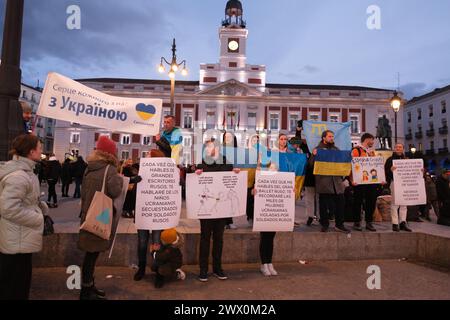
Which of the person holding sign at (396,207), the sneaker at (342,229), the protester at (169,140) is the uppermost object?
the protester at (169,140)

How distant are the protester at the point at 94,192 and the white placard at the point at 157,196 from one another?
676mm

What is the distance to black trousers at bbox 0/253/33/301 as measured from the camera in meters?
2.93

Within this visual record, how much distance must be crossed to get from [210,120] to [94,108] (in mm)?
53296

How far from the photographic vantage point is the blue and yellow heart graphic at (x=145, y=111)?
203 inches

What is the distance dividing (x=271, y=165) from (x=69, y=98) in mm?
3213

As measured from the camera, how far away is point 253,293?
4.03m

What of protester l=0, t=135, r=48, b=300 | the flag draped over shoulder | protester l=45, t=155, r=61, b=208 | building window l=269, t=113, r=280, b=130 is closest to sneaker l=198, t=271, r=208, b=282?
protester l=0, t=135, r=48, b=300

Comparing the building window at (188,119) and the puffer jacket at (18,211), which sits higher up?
the building window at (188,119)

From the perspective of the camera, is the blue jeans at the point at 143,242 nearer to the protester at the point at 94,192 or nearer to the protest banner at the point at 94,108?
the protester at the point at 94,192

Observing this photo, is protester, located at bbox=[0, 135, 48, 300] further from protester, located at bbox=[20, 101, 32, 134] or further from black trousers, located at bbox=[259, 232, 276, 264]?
black trousers, located at bbox=[259, 232, 276, 264]

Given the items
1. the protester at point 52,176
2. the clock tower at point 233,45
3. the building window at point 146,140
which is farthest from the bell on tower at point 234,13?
the protester at point 52,176

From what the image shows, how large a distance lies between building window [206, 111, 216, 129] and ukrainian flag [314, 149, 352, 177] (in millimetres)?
51688

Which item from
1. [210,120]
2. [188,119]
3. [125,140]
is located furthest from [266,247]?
[125,140]
